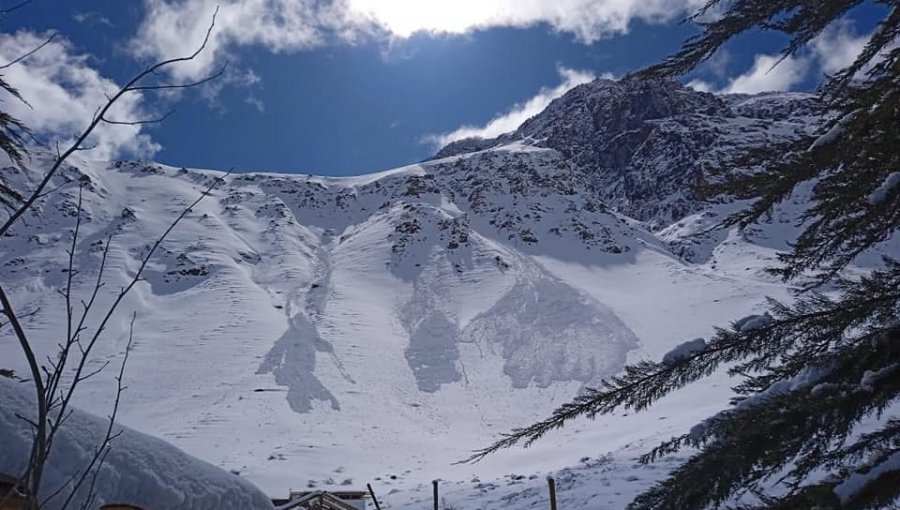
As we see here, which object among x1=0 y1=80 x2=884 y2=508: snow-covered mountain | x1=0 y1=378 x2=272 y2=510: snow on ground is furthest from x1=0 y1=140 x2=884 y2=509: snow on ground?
x1=0 y1=378 x2=272 y2=510: snow on ground

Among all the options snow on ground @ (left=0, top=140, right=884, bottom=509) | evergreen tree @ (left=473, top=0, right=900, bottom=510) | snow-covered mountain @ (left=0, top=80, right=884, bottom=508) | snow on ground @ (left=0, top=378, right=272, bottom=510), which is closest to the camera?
evergreen tree @ (left=473, top=0, right=900, bottom=510)

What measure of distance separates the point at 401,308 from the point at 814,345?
51205mm

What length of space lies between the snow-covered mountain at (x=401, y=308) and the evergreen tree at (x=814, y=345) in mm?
502

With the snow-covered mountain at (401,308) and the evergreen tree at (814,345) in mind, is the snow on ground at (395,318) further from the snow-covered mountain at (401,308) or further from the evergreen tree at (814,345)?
the evergreen tree at (814,345)

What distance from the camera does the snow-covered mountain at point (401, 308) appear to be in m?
25.5

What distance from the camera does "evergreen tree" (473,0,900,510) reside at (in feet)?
7.50

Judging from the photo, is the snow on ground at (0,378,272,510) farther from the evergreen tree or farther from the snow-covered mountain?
the evergreen tree

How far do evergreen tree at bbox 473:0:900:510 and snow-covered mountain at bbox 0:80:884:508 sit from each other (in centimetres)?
50

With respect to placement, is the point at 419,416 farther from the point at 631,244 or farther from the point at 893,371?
the point at 631,244

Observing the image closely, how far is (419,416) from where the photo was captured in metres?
34.8

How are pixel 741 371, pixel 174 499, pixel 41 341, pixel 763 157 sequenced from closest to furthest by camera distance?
1. pixel 741 371
2. pixel 763 157
3. pixel 174 499
4. pixel 41 341

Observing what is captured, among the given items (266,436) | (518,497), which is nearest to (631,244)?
(266,436)

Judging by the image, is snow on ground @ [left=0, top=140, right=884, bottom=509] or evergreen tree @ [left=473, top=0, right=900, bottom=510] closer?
evergreen tree @ [left=473, top=0, right=900, bottom=510]

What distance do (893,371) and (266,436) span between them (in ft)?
96.3
